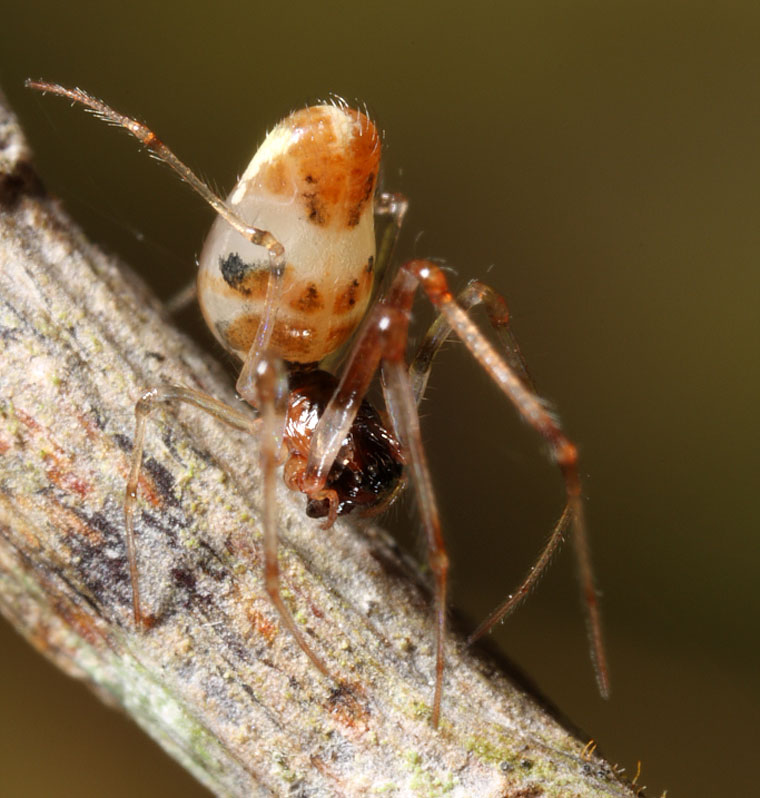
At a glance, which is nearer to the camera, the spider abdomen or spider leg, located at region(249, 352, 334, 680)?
spider leg, located at region(249, 352, 334, 680)

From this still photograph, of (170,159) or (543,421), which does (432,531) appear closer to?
(543,421)

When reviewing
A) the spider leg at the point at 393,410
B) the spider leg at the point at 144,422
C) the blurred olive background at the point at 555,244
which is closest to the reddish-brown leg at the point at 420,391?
the spider leg at the point at 393,410

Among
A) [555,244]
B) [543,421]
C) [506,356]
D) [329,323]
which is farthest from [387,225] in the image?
[543,421]

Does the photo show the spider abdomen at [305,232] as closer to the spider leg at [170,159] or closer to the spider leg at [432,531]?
the spider leg at [170,159]

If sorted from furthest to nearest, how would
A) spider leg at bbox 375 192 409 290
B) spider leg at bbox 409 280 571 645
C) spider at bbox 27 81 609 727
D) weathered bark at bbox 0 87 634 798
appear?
spider leg at bbox 375 192 409 290, spider leg at bbox 409 280 571 645, spider at bbox 27 81 609 727, weathered bark at bbox 0 87 634 798

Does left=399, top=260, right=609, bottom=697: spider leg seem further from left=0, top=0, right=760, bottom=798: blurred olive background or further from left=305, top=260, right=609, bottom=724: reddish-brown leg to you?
left=0, top=0, right=760, bottom=798: blurred olive background

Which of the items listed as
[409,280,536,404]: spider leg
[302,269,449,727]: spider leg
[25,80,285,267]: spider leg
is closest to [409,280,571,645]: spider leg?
[409,280,536,404]: spider leg
